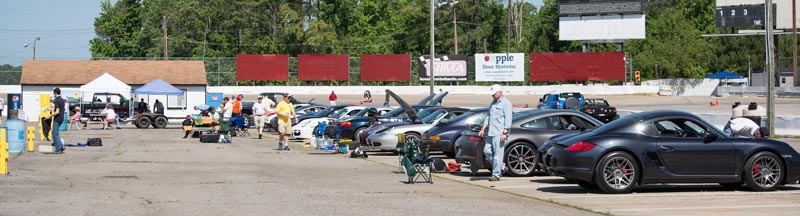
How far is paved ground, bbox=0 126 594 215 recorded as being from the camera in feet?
37.1

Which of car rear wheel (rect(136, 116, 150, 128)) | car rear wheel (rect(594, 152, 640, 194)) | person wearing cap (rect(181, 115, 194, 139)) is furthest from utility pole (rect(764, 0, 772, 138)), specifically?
car rear wheel (rect(136, 116, 150, 128))

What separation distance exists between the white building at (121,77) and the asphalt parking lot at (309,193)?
2939cm

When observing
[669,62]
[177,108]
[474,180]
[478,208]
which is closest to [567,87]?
→ [669,62]

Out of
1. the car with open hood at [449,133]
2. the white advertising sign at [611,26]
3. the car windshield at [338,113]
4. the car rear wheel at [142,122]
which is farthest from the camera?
the white advertising sign at [611,26]

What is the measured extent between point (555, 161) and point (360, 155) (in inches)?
341

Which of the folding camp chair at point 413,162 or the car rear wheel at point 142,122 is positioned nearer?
the folding camp chair at point 413,162

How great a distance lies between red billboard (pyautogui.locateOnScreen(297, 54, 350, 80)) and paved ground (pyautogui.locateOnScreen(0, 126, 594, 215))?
54651 millimetres

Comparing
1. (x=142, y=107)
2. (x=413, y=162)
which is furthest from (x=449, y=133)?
(x=142, y=107)

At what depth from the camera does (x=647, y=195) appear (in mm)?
13352

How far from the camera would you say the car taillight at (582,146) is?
43.8 ft

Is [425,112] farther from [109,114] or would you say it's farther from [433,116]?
[109,114]

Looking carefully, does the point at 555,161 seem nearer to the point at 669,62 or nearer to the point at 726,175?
the point at 726,175

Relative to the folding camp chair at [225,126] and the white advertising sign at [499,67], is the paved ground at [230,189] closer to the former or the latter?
the folding camp chair at [225,126]

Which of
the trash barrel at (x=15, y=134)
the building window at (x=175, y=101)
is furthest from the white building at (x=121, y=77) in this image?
the trash barrel at (x=15, y=134)
